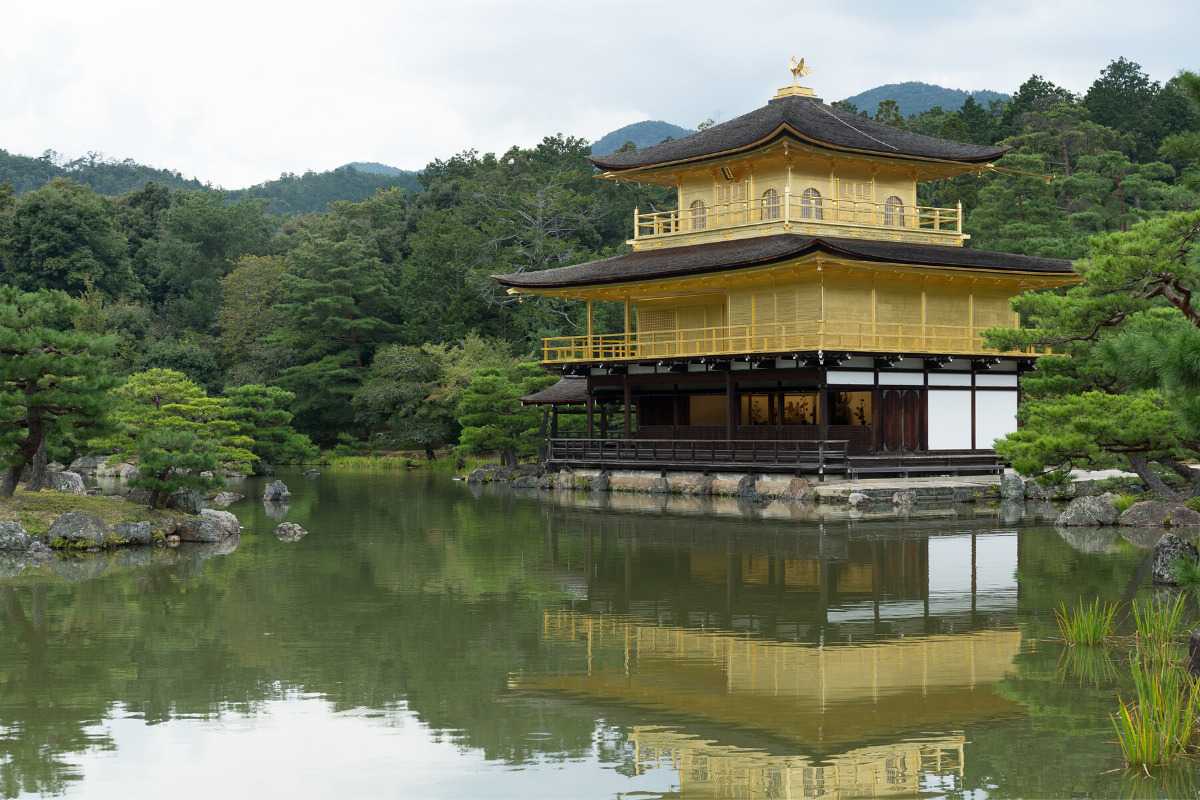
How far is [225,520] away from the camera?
81.9ft

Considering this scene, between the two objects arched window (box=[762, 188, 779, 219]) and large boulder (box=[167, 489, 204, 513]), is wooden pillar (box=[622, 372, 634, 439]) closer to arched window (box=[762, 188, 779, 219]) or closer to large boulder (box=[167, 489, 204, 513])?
arched window (box=[762, 188, 779, 219])

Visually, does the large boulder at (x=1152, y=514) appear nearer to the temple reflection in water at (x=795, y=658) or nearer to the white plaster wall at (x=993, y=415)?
the temple reflection in water at (x=795, y=658)

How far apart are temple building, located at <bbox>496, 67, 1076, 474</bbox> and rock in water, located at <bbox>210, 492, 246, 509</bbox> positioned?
30.7ft

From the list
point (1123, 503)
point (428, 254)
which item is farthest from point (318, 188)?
point (1123, 503)

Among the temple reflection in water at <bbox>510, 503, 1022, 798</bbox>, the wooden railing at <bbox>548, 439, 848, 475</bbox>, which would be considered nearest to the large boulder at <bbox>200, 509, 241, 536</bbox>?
the temple reflection in water at <bbox>510, 503, 1022, 798</bbox>

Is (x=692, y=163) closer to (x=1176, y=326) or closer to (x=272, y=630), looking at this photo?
(x=272, y=630)

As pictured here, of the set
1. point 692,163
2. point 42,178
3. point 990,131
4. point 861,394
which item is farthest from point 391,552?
point 42,178

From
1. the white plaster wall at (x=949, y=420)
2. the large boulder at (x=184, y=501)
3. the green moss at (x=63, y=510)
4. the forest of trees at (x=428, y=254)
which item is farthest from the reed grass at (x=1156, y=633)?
the forest of trees at (x=428, y=254)

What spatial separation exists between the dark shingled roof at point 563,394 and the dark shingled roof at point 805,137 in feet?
22.5

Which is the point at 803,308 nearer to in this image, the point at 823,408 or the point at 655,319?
the point at 823,408

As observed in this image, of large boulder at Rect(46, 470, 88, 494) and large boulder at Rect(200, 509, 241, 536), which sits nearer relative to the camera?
large boulder at Rect(200, 509, 241, 536)

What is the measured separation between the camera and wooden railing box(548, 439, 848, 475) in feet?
109

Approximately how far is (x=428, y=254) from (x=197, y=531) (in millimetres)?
40693

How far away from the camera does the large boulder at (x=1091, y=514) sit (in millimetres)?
24688
